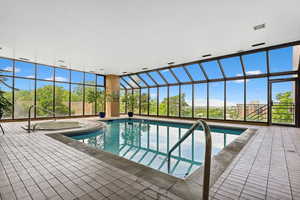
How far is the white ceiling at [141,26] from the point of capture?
316 cm

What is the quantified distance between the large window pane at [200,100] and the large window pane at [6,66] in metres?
10.1

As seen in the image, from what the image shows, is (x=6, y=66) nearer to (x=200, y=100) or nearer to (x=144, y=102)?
(x=144, y=102)

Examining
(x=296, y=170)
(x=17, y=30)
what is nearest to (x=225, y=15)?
(x=296, y=170)

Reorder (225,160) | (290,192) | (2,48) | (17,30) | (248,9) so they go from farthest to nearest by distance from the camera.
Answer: (2,48) < (17,30) < (248,9) < (225,160) < (290,192)

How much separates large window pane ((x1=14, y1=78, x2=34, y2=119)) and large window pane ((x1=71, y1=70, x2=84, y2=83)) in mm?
2132

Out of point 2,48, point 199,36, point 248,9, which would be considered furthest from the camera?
point 2,48

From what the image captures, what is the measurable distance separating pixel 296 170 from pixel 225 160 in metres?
1.00

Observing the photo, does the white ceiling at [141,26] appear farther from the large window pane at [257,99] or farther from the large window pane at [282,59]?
the large window pane at [257,99]

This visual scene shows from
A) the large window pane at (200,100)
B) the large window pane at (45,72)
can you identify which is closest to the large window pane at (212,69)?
the large window pane at (200,100)

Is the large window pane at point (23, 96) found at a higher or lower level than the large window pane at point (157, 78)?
lower

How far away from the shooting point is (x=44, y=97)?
8227mm

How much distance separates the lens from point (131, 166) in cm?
226

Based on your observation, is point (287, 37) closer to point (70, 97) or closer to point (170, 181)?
point (170, 181)

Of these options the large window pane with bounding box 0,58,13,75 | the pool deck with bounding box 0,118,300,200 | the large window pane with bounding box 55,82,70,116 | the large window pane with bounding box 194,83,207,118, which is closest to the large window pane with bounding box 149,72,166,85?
the large window pane with bounding box 194,83,207,118
